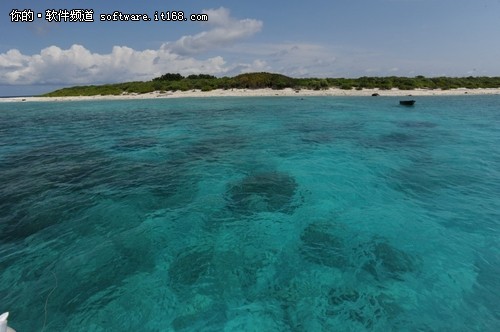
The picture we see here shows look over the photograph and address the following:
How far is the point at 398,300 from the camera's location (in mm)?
6699

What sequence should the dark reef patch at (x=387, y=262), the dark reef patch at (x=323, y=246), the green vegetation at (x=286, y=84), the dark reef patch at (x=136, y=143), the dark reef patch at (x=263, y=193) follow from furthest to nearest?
the green vegetation at (x=286, y=84), the dark reef patch at (x=136, y=143), the dark reef patch at (x=263, y=193), the dark reef patch at (x=323, y=246), the dark reef patch at (x=387, y=262)

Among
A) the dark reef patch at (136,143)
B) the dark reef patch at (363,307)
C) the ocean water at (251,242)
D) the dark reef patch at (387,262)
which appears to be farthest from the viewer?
the dark reef patch at (136,143)

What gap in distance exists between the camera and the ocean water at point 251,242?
6.39 m

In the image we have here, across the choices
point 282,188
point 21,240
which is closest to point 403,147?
point 282,188

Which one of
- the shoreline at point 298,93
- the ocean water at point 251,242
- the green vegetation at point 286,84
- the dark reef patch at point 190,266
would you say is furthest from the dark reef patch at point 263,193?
the green vegetation at point 286,84

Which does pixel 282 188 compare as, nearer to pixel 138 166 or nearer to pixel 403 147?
pixel 138 166

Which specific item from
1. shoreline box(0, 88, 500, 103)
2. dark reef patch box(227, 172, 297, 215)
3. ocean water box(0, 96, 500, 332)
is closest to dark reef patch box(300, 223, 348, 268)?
ocean water box(0, 96, 500, 332)

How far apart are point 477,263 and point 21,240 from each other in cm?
1519

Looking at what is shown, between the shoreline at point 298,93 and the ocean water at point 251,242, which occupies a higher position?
the shoreline at point 298,93

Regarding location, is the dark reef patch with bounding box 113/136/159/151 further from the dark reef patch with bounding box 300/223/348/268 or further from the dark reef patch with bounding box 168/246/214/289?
the dark reef patch with bounding box 300/223/348/268

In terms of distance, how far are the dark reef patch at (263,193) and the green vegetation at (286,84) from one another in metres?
79.3

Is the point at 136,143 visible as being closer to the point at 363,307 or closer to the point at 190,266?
the point at 190,266

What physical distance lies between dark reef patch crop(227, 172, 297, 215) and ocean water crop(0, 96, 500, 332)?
0.09 m

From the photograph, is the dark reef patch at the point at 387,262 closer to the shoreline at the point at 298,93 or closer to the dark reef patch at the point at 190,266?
the dark reef patch at the point at 190,266
